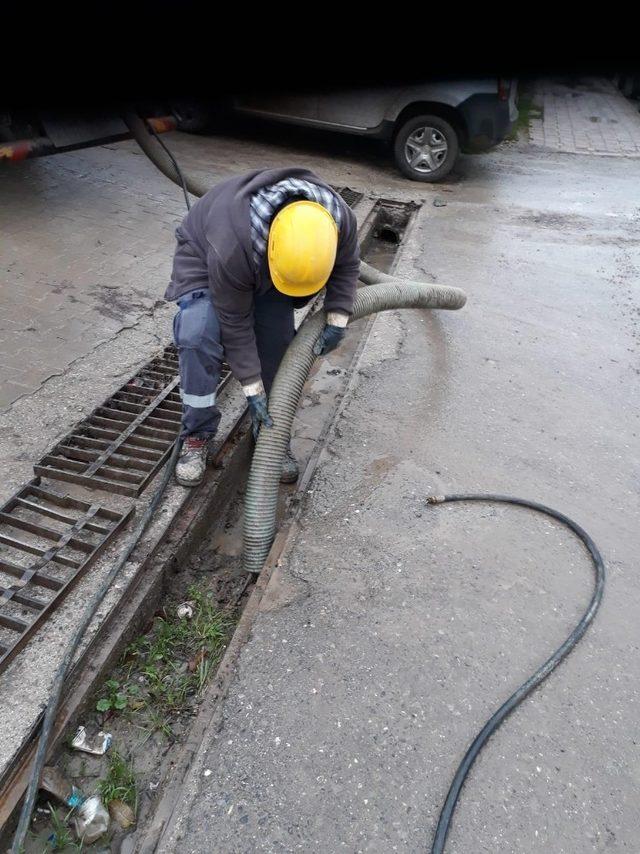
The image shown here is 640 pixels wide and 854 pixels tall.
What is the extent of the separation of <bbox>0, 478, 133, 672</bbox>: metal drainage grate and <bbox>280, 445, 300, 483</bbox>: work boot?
82 centimetres

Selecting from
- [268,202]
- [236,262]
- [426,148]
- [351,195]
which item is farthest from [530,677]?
[426,148]

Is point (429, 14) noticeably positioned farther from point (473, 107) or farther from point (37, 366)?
point (473, 107)

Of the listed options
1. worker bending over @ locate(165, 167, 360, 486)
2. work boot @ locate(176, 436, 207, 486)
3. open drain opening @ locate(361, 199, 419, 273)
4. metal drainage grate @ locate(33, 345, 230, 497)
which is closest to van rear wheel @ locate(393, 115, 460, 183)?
open drain opening @ locate(361, 199, 419, 273)

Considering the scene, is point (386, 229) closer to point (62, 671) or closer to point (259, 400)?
point (259, 400)

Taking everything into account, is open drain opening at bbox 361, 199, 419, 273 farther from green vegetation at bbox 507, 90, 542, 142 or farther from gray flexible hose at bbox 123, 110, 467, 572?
green vegetation at bbox 507, 90, 542, 142

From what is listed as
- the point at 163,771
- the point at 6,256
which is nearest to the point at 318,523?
→ the point at 163,771

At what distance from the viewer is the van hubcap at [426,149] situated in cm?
709

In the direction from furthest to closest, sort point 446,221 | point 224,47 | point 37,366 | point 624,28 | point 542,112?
point 542,112, point 446,221, point 37,366, point 224,47, point 624,28

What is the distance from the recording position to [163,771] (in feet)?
6.84

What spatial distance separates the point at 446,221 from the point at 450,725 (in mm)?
5359

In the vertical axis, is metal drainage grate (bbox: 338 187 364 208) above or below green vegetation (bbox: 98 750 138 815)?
above

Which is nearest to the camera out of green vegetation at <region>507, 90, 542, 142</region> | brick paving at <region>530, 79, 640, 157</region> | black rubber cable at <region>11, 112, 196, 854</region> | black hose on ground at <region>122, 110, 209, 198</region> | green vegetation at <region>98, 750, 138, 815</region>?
black rubber cable at <region>11, 112, 196, 854</region>

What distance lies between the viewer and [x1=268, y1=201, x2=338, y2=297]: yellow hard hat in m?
2.23

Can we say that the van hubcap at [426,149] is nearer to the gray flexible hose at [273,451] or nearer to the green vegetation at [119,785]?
the gray flexible hose at [273,451]
